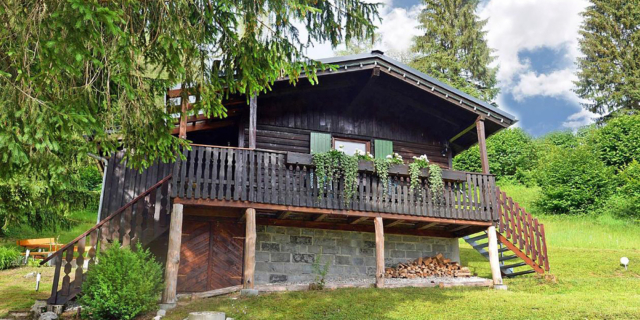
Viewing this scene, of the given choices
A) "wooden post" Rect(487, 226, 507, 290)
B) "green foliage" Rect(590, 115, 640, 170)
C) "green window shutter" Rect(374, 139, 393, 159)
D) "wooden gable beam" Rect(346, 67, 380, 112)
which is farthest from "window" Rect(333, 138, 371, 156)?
"green foliage" Rect(590, 115, 640, 170)

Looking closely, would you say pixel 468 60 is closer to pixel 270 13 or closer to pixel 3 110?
pixel 270 13

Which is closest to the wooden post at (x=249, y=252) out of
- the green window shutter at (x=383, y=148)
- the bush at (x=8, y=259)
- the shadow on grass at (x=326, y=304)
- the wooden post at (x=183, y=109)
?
the shadow on grass at (x=326, y=304)

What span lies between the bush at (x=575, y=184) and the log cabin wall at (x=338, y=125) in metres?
14.8

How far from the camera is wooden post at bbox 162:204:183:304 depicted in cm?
1034

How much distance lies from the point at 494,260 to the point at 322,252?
4199 mm

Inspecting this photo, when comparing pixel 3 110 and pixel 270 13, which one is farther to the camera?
pixel 270 13

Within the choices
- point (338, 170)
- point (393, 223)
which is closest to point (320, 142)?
point (338, 170)

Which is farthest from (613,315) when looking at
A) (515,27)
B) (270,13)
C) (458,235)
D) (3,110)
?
(515,27)

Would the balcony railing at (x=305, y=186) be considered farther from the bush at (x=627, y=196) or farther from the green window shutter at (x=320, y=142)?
the bush at (x=627, y=196)

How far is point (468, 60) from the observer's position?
36.9 meters

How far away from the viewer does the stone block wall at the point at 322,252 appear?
13273 mm

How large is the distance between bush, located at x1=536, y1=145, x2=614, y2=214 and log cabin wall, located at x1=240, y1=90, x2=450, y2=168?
14.8 m

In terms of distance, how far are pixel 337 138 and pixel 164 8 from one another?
7.63 m

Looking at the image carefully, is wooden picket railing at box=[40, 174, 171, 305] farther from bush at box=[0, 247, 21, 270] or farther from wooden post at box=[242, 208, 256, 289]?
bush at box=[0, 247, 21, 270]
